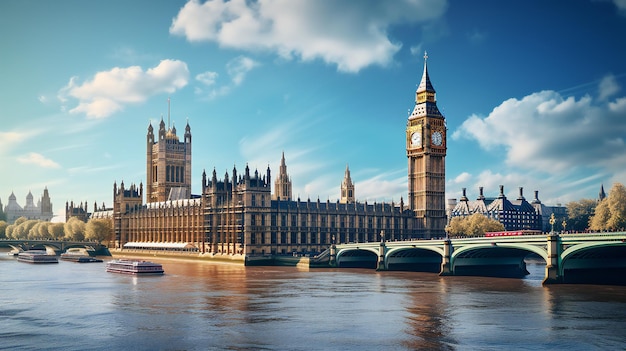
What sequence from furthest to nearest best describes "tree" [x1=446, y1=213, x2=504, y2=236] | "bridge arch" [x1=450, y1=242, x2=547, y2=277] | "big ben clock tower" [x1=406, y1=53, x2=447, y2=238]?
"big ben clock tower" [x1=406, y1=53, x2=447, y2=238] < "tree" [x1=446, y1=213, x2=504, y2=236] < "bridge arch" [x1=450, y1=242, x2=547, y2=277]

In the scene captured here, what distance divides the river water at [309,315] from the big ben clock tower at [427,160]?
73759mm

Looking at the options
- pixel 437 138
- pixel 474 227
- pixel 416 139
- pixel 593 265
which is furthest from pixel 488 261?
pixel 416 139

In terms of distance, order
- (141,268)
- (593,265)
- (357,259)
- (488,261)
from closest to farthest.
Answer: (593,265), (141,268), (488,261), (357,259)

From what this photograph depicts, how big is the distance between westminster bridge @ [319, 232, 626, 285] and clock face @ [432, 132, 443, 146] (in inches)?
1820

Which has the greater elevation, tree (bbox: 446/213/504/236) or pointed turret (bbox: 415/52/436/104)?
pointed turret (bbox: 415/52/436/104)

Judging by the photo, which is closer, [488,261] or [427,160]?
[488,261]

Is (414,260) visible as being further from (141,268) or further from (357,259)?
(141,268)

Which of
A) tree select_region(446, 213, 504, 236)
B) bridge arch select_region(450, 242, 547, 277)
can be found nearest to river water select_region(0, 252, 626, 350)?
bridge arch select_region(450, 242, 547, 277)

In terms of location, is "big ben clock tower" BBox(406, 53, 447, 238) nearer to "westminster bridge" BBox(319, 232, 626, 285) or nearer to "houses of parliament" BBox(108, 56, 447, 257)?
"houses of parliament" BBox(108, 56, 447, 257)

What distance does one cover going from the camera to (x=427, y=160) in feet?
581

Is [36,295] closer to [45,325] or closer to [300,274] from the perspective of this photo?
[45,325]

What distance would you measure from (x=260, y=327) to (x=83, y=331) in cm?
1467

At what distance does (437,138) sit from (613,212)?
5470cm

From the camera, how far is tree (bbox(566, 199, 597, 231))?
17988 centimetres
